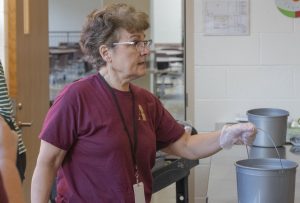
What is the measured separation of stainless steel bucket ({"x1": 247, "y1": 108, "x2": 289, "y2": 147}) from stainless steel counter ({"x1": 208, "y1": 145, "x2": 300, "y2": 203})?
0.05 metres

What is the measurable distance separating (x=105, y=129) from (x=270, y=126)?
104 cm

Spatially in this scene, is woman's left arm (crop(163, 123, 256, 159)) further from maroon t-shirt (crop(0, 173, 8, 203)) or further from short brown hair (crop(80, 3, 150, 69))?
maroon t-shirt (crop(0, 173, 8, 203))

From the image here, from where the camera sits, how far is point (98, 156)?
1.75m

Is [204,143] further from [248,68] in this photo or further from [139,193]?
[248,68]

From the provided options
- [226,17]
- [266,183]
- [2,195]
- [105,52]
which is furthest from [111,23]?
[226,17]

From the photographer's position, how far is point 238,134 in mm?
1871

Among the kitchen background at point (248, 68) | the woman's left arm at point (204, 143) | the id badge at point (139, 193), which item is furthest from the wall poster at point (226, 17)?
the id badge at point (139, 193)

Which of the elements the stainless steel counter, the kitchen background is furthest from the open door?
the stainless steel counter

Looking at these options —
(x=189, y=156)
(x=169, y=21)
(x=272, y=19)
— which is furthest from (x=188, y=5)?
(x=169, y=21)

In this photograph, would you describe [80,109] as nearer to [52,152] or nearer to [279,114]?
[52,152]

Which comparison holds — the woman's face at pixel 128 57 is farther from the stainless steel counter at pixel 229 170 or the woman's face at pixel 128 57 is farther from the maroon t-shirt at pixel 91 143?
the stainless steel counter at pixel 229 170

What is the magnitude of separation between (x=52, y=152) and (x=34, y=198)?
154 millimetres

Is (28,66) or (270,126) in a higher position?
(28,66)

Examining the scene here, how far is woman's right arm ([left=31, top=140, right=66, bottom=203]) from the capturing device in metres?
1.74
